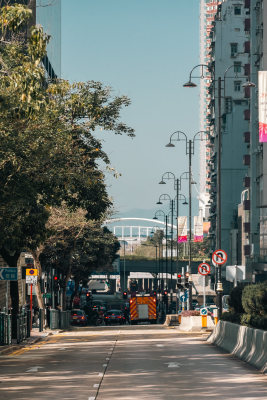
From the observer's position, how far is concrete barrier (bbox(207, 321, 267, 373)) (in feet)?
77.1

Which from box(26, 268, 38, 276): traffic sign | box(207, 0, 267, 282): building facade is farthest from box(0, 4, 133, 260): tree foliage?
box(207, 0, 267, 282): building facade

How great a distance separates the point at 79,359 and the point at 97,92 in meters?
12.5

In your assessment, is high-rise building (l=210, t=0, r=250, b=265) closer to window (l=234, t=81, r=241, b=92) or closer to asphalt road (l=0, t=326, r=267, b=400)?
window (l=234, t=81, r=241, b=92)

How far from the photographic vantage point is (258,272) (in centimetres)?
9112

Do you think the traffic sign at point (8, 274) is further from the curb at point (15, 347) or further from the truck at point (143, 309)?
the truck at point (143, 309)

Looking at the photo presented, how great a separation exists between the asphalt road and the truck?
49.2 meters

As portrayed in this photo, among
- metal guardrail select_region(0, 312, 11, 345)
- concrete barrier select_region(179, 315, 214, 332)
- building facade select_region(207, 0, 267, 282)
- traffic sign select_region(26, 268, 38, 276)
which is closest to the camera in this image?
metal guardrail select_region(0, 312, 11, 345)

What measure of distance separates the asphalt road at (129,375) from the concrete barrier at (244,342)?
1.19ft

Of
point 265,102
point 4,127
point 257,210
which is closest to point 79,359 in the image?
point 4,127

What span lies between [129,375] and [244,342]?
6.93m

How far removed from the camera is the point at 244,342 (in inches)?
1084

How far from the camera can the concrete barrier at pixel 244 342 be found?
23498mm

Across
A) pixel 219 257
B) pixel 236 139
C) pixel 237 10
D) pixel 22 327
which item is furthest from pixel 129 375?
pixel 237 10

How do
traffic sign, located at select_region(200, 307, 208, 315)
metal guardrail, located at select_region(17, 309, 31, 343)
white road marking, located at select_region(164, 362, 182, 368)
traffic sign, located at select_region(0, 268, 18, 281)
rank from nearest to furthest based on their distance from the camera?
white road marking, located at select_region(164, 362, 182, 368)
traffic sign, located at select_region(0, 268, 18, 281)
metal guardrail, located at select_region(17, 309, 31, 343)
traffic sign, located at select_region(200, 307, 208, 315)
